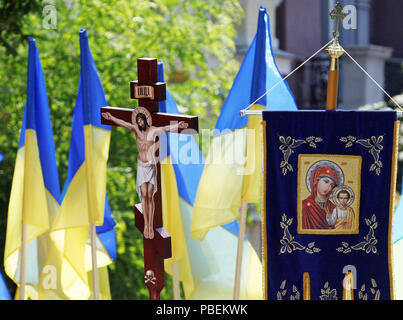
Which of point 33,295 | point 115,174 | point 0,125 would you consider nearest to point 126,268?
point 115,174

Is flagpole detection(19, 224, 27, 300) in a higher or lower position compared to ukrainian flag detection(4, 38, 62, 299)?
lower

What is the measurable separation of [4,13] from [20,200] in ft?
10.1

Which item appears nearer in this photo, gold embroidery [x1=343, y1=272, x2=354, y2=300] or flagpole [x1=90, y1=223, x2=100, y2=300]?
gold embroidery [x1=343, y1=272, x2=354, y2=300]

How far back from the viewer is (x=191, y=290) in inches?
290

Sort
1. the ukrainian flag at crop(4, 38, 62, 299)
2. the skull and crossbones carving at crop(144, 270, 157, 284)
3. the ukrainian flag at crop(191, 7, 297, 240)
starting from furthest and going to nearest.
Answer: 1. the ukrainian flag at crop(4, 38, 62, 299)
2. the ukrainian flag at crop(191, 7, 297, 240)
3. the skull and crossbones carving at crop(144, 270, 157, 284)

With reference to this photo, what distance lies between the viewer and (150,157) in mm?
6375

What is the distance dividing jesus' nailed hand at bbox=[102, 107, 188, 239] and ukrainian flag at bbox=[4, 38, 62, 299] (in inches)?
45.4

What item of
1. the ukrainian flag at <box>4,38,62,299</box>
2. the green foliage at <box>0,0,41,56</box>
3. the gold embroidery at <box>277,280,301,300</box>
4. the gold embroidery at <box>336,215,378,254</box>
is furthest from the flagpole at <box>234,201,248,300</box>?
the green foliage at <box>0,0,41,56</box>

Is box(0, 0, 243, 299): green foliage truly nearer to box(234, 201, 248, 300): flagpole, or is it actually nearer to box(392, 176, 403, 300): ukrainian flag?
box(234, 201, 248, 300): flagpole

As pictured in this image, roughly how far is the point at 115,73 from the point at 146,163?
15.4 feet

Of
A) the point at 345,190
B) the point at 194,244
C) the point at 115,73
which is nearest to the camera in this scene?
the point at 345,190

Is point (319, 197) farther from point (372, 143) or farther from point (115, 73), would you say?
point (115, 73)

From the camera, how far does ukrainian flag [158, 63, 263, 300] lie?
23.3 feet

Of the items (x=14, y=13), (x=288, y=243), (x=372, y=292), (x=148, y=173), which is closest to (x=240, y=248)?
(x=288, y=243)
